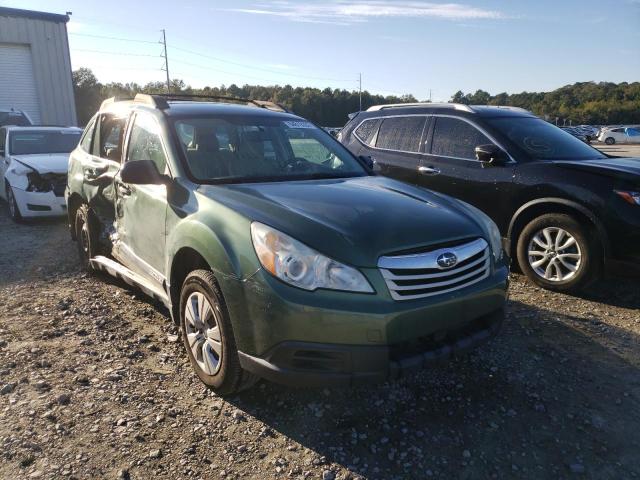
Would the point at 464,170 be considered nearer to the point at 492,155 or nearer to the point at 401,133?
the point at 492,155

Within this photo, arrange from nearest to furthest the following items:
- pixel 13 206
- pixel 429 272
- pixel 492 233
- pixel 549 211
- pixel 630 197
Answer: pixel 429 272, pixel 492 233, pixel 630 197, pixel 549 211, pixel 13 206

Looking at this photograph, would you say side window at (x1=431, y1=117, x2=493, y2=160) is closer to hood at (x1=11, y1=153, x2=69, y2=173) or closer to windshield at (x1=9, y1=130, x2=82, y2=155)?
hood at (x1=11, y1=153, x2=69, y2=173)

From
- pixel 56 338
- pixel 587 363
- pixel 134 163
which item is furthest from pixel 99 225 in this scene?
pixel 587 363

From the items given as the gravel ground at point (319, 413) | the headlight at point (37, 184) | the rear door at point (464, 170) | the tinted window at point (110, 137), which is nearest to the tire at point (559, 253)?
the rear door at point (464, 170)

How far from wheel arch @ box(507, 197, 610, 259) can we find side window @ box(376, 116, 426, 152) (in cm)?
152

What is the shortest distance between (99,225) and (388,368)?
3422 millimetres

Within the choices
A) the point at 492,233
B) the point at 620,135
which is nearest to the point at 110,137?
the point at 492,233

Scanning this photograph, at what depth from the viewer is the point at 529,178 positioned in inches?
194

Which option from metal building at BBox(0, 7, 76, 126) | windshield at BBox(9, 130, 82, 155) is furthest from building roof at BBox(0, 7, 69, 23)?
windshield at BBox(9, 130, 82, 155)

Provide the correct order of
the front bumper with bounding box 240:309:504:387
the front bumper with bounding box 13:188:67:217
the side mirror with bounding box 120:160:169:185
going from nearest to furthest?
the front bumper with bounding box 240:309:504:387, the side mirror with bounding box 120:160:169:185, the front bumper with bounding box 13:188:67:217

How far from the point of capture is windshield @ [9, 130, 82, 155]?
8.80 m

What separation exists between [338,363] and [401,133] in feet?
14.2

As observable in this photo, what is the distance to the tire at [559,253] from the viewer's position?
4.54 metres

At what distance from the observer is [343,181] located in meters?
3.61
